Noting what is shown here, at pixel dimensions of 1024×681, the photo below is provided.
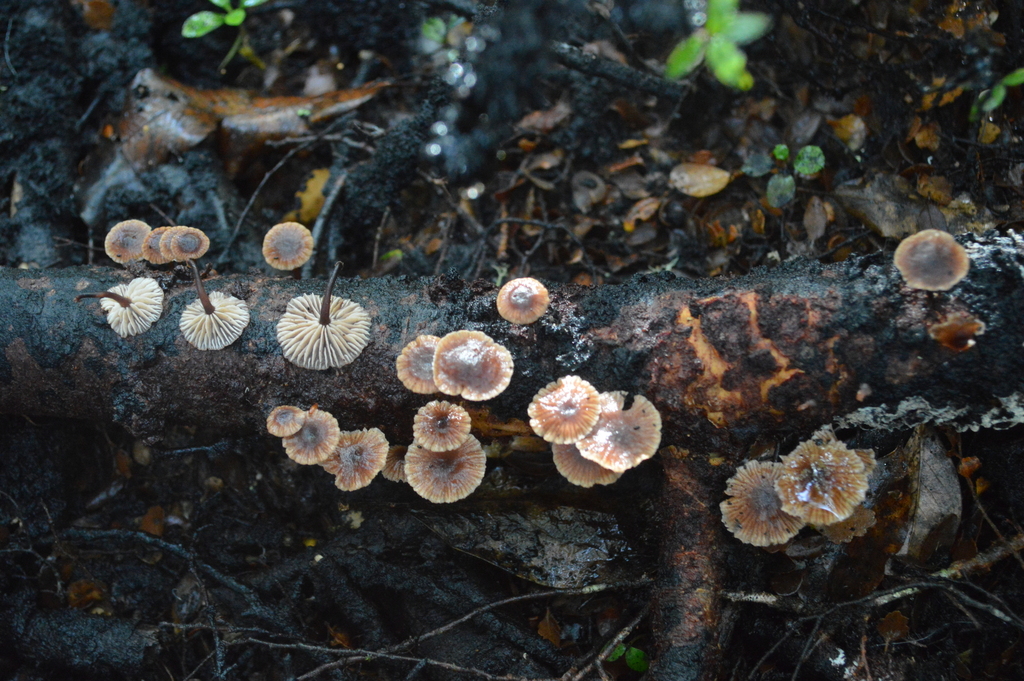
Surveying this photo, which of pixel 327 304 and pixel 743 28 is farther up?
pixel 743 28

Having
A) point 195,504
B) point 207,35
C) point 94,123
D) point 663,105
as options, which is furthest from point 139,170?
point 663,105

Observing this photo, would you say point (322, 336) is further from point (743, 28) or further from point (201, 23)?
point (201, 23)

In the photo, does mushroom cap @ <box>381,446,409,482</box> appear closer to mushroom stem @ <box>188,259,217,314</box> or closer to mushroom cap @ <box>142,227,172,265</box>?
mushroom stem @ <box>188,259,217,314</box>

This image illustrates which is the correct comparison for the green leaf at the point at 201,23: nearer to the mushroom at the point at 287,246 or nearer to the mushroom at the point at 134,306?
the mushroom at the point at 287,246

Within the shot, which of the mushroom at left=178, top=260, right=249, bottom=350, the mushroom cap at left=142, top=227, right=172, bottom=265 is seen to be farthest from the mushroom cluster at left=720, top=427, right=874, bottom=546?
the mushroom cap at left=142, top=227, right=172, bottom=265

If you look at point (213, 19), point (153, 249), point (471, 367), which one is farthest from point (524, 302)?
point (213, 19)
